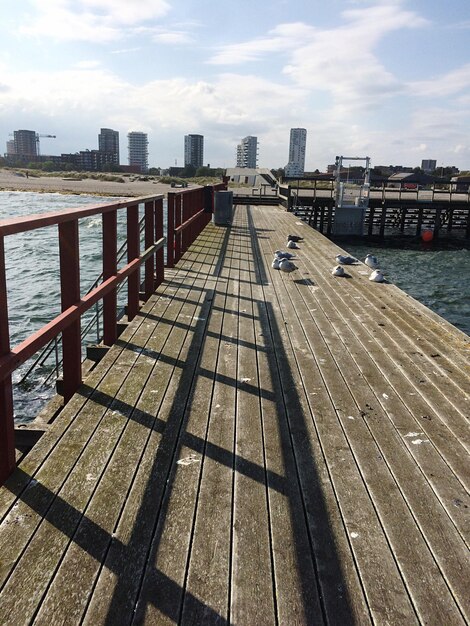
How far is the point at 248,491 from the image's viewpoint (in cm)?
242

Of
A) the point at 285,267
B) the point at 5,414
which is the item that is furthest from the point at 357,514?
the point at 285,267

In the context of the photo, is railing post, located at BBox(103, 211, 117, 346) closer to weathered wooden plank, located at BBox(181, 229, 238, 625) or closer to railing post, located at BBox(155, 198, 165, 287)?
weathered wooden plank, located at BBox(181, 229, 238, 625)

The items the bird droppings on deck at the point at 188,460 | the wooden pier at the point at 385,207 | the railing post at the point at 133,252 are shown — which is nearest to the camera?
the bird droppings on deck at the point at 188,460

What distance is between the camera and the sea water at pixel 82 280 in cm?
781

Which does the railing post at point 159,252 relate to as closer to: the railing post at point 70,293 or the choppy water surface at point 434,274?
the railing post at point 70,293

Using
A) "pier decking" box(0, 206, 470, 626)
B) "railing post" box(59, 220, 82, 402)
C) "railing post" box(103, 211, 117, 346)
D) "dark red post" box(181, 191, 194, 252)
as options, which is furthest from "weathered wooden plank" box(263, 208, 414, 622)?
"dark red post" box(181, 191, 194, 252)

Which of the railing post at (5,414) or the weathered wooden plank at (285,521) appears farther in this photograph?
the railing post at (5,414)

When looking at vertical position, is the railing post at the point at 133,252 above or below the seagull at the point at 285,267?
above

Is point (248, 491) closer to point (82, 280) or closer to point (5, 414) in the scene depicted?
point (5, 414)

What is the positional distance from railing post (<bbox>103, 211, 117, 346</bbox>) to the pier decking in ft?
0.47

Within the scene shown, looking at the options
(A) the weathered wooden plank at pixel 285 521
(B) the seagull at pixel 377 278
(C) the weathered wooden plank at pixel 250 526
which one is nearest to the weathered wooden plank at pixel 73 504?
(C) the weathered wooden plank at pixel 250 526

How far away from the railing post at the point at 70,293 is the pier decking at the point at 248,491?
0.14 meters

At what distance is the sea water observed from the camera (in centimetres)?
781

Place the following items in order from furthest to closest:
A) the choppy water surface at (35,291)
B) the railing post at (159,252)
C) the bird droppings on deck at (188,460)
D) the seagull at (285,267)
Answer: the seagull at (285,267) → the choppy water surface at (35,291) → the railing post at (159,252) → the bird droppings on deck at (188,460)
